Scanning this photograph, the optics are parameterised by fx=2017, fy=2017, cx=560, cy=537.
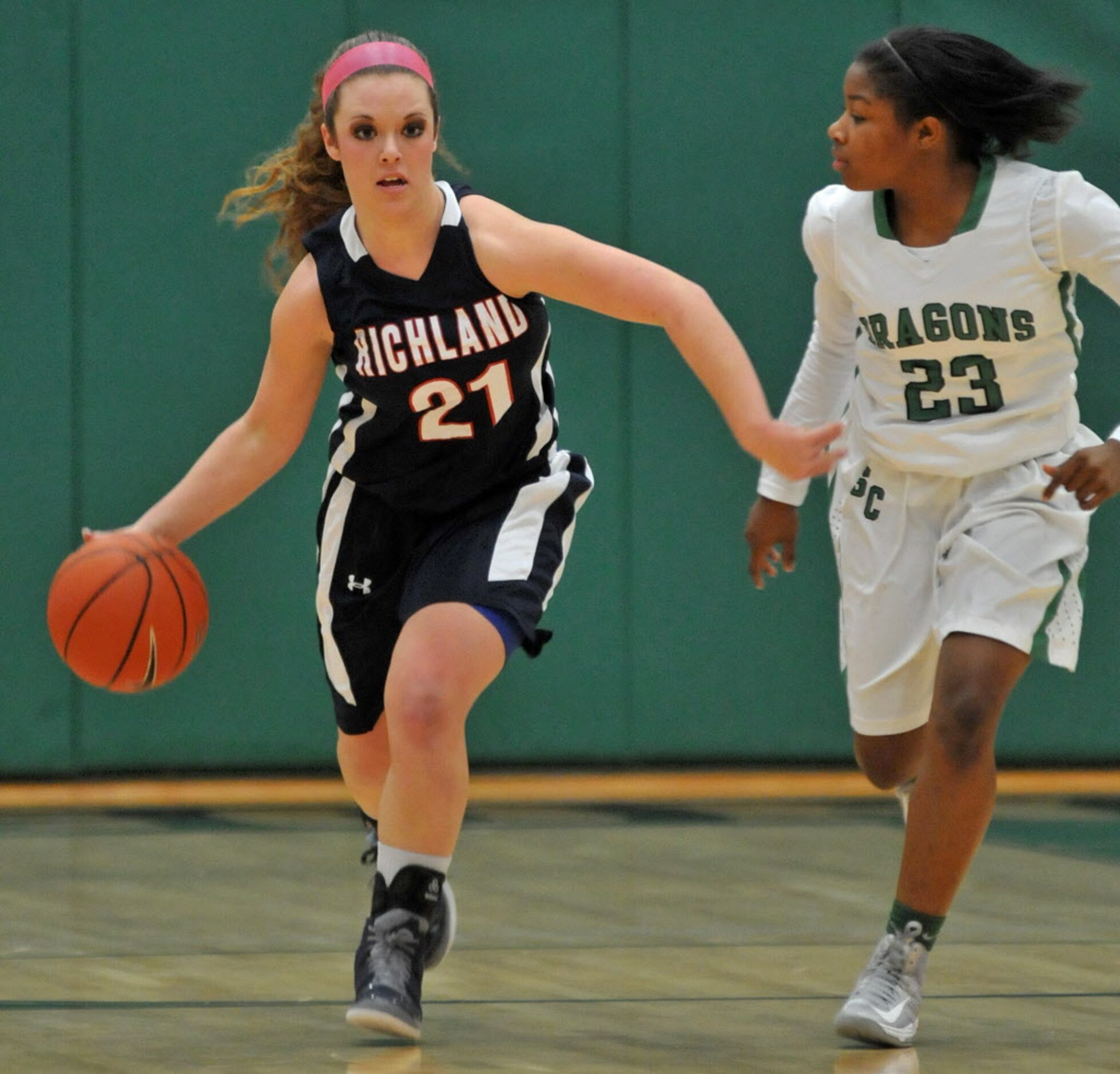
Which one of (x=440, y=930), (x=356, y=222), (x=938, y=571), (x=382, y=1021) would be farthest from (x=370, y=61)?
(x=382, y=1021)

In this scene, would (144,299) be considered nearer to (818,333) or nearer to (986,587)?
(818,333)

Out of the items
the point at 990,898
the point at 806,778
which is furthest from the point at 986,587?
the point at 806,778

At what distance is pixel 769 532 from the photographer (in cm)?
397

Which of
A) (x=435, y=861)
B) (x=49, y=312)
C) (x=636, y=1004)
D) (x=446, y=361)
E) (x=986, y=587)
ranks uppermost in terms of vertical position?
(x=49, y=312)

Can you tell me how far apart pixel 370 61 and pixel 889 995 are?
188cm

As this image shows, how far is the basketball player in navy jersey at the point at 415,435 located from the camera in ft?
11.5

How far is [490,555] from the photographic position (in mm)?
3674

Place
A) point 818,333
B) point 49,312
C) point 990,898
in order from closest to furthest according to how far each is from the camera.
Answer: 1. point 818,333
2. point 990,898
3. point 49,312

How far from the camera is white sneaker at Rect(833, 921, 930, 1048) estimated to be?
341cm

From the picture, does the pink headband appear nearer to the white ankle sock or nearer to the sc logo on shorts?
the sc logo on shorts

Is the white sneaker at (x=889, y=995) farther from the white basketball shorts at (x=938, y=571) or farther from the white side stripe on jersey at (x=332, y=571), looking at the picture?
the white side stripe on jersey at (x=332, y=571)

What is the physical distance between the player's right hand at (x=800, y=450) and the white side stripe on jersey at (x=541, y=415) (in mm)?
717

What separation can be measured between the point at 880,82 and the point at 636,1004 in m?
1.77

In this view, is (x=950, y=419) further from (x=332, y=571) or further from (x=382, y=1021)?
(x=382, y=1021)
